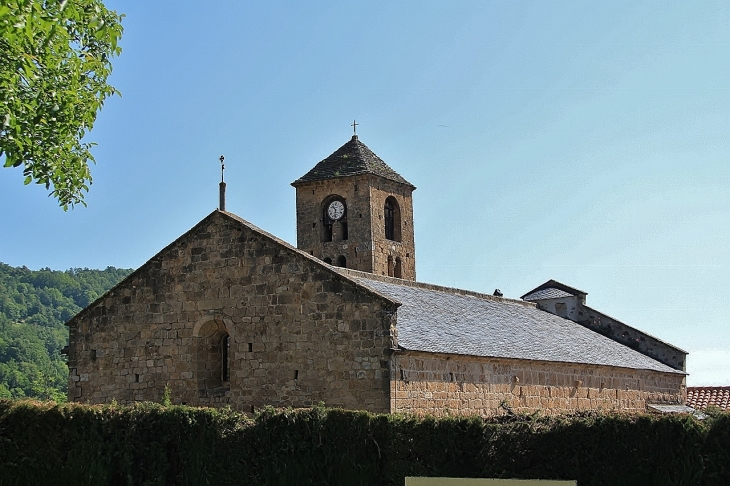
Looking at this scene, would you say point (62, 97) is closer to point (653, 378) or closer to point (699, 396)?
point (653, 378)

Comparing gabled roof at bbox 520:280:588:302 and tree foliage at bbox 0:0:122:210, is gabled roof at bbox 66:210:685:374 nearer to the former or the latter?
gabled roof at bbox 520:280:588:302

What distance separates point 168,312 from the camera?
23.5 m

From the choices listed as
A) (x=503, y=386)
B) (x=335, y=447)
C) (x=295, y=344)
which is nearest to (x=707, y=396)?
(x=503, y=386)

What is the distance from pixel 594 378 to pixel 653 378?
19.2 feet

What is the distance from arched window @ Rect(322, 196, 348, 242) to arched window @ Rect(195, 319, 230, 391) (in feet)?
41.9

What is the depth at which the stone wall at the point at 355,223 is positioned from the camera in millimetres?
35094

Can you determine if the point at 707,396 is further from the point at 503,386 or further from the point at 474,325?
the point at 503,386

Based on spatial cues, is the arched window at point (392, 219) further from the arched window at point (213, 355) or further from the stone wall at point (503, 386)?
the arched window at point (213, 355)

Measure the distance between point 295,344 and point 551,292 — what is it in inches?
808

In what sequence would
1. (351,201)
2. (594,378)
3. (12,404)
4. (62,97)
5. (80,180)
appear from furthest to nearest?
(351,201) → (594,378) → (12,404) → (80,180) → (62,97)

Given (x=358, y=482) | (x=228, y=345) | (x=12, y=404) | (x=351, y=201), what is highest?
(x=351, y=201)

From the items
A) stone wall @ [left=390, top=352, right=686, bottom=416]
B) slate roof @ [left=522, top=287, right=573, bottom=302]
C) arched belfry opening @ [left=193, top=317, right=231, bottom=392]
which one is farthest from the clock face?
arched belfry opening @ [left=193, top=317, right=231, bottom=392]

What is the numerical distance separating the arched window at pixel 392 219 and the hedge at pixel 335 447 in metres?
20.9

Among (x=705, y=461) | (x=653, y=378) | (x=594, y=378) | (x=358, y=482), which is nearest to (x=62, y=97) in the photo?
(x=358, y=482)
